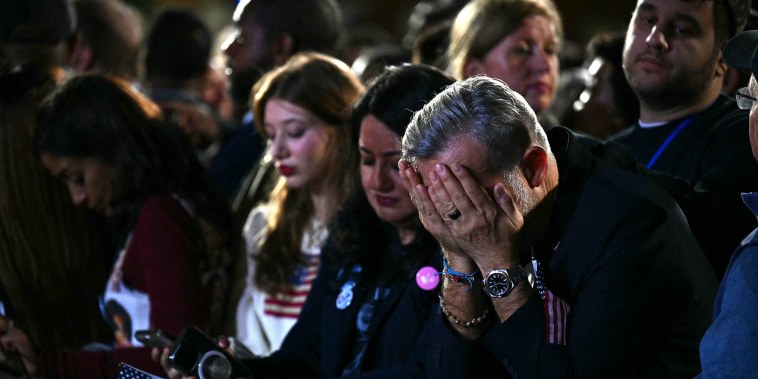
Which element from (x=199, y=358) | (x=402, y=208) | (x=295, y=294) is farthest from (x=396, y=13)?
(x=199, y=358)

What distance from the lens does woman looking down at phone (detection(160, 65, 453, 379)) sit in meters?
2.88

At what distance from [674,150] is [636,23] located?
411mm

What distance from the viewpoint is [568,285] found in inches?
90.0

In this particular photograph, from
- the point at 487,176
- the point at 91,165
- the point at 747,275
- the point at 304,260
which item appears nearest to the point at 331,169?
the point at 304,260

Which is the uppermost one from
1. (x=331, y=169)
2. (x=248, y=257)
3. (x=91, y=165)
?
(x=91, y=165)

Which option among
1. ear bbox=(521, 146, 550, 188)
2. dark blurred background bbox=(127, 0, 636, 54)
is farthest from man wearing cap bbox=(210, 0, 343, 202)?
dark blurred background bbox=(127, 0, 636, 54)

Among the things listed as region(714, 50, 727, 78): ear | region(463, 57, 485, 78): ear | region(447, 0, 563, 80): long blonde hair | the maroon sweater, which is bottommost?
the maroon sweater

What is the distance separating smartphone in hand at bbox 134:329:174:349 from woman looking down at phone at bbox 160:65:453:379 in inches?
1.9

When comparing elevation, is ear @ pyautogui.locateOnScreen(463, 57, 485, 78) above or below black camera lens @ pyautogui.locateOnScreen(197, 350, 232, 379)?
above

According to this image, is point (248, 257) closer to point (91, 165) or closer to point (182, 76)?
point (91, 165)

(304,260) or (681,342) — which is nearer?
(681,342)

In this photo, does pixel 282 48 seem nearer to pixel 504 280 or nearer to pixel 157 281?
pixel 157 281

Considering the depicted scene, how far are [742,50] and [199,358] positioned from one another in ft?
5.28

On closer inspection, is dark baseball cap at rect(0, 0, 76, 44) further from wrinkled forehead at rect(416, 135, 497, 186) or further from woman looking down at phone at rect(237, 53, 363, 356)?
wrinkled forehead at rect(416, 135, 497, 186)
